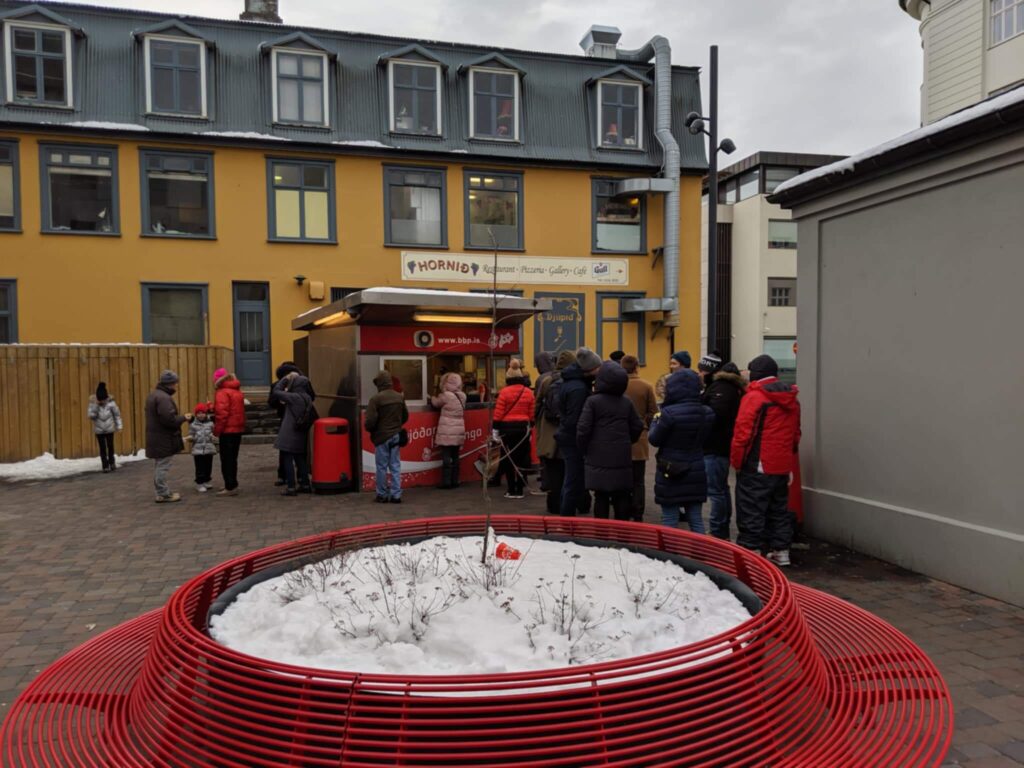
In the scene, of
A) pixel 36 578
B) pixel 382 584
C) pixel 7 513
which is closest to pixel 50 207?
pixel 7 513

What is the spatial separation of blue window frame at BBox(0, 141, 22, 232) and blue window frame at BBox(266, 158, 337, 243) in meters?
Result: 5.59

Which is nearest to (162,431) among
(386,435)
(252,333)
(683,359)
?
(386,435)

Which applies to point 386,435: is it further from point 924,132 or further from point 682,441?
point 924,132

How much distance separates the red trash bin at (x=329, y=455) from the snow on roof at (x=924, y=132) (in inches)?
246

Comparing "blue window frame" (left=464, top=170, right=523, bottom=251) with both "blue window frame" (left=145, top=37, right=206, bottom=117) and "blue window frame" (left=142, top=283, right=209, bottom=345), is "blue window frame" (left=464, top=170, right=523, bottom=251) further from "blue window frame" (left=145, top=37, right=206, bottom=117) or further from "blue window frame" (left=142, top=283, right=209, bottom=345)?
"blue window frame" (left=142, top=283, right=209, bottom=345)

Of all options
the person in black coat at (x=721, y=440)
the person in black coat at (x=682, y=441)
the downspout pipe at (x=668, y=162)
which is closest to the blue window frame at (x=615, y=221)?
the downspout pipe at (x=668, y=162)

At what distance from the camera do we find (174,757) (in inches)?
89.7

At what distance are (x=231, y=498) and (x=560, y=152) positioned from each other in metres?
14.0

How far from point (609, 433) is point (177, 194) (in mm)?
15594

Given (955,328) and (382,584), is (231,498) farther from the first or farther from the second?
(955,328)

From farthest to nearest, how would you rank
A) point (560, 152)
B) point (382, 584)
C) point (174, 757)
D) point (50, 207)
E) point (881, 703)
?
point (560, 152) → point (50, 207) → point (382, 584) → point (881, 703) → point (174, 757)

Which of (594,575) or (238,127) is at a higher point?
(238,127)

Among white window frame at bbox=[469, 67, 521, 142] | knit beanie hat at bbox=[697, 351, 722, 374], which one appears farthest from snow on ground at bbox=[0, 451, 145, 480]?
white window frame at bbox=[469, 67, 521, 142]

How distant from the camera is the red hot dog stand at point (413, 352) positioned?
32.2ft
